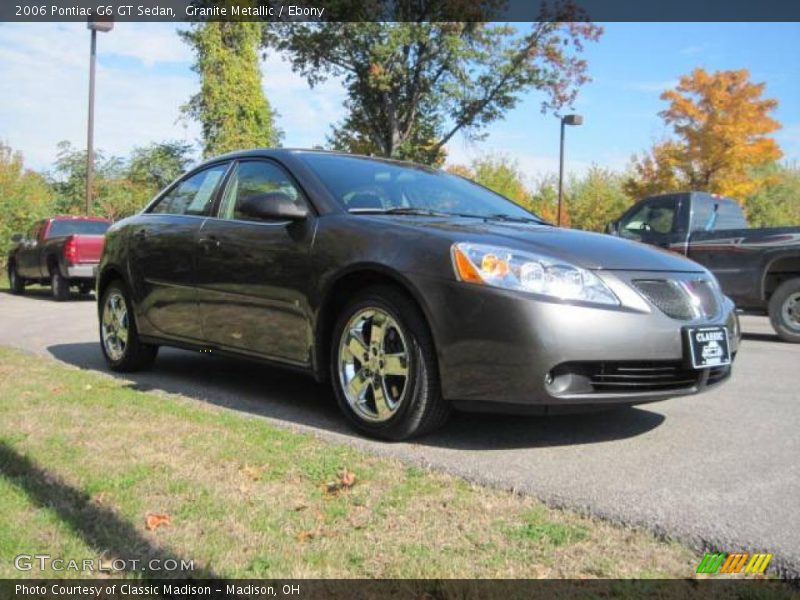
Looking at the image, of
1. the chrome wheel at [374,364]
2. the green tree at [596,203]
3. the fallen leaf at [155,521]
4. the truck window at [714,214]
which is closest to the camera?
the fallen leaf at [155,521]

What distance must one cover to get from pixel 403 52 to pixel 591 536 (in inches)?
1076

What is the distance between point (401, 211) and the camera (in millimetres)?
4461

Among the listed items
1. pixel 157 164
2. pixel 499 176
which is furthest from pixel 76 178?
pixel 499 176

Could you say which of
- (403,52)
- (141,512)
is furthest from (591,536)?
(403,52)

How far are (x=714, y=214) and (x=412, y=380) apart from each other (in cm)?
808

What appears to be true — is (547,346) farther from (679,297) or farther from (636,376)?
(679,297)

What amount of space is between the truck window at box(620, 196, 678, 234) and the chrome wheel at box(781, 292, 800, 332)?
5.81 feet

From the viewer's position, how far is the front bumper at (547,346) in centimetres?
352

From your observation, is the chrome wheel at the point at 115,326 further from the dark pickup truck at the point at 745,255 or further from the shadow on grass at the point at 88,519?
the dark pickup truck at the point at 745,255

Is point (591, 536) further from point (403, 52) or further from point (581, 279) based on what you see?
point (403, 52)

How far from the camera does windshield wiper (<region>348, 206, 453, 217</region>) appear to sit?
438cm

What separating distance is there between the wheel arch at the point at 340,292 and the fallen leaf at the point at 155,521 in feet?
5.00

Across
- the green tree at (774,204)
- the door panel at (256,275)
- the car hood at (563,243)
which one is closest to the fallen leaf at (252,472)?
the door panel at (256,275)

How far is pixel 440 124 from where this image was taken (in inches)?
1210
